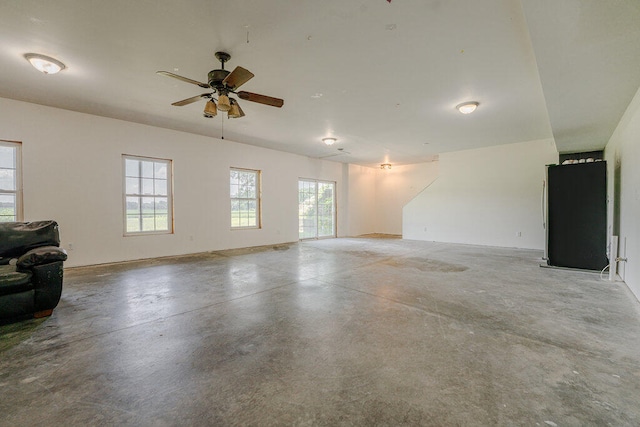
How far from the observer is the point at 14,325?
256 cm

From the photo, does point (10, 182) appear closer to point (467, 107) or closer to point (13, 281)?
point (13, 281)

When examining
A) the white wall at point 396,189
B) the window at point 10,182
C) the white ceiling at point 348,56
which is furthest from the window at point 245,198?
the white wall at point 396,189

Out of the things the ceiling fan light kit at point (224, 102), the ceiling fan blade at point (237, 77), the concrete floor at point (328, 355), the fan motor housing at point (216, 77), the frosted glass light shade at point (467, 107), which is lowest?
the concrete floor at point (328, 355)

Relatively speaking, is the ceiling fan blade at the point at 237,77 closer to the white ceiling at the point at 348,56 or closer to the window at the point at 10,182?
the white ceiling at the point at 348,56

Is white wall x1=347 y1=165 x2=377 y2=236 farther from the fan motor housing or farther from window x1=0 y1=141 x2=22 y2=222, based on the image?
window x1=0 y1=141 x2=22 y2=222

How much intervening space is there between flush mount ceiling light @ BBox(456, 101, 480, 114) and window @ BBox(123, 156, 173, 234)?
5944mm

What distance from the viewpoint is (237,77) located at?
2.84 metres

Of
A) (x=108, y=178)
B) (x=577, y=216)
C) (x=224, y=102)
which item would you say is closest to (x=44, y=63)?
(x=224, y=102)

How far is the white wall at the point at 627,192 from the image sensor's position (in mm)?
3215

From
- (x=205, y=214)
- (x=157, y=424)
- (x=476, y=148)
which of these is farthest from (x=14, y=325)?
(x=476, y=148)

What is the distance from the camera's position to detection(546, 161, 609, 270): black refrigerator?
4383 mm

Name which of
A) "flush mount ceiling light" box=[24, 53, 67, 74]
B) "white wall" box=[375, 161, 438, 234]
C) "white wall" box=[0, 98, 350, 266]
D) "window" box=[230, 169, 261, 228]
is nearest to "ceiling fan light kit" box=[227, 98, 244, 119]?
"flush mount ceiling light" box=[24, 53, 67, 74]

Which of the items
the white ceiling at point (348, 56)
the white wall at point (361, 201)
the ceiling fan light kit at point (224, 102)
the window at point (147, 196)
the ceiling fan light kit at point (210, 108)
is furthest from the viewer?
the white wall at point (361, 201)

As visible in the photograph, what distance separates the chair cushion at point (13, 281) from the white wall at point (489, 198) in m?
8.95
